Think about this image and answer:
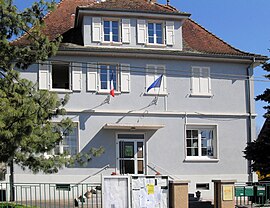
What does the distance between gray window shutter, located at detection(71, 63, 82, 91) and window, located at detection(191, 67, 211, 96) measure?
19.2 feet

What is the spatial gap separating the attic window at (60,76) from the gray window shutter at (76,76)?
464 millimetres

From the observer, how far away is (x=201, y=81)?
2809cm

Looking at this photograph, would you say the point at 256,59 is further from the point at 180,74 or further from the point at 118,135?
the point at 118,135

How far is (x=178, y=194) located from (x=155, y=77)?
31.2 feet

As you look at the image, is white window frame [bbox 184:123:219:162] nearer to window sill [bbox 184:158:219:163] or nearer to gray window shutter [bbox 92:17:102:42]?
window sill [bbox 184:158:219:163]

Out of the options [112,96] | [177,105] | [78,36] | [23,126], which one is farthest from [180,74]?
[23,126]

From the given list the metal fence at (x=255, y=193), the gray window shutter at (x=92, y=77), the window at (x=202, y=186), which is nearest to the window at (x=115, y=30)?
the gray window shutter at (x=92, y=77)

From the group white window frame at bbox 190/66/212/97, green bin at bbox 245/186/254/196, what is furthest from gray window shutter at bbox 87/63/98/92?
green bin at bbox 245/186/254/196

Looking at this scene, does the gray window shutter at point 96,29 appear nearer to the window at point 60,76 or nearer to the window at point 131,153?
the window at point 60,76

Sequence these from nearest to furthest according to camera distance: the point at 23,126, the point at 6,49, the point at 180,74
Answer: the point at 23,126 → the point at 6,49 → the point at 180,74

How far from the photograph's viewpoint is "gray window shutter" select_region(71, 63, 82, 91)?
26.5 metres

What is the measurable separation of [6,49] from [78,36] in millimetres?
11655

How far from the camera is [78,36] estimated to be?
1094 inches

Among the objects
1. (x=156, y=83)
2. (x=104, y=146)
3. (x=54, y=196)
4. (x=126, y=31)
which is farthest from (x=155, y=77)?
(x=54, y=196)
